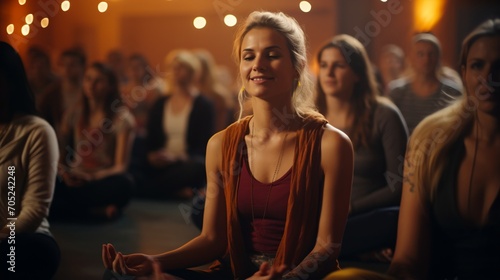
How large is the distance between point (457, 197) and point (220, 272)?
2.70 feet

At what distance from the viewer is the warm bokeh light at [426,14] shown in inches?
201

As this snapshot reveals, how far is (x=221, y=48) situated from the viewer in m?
7.08

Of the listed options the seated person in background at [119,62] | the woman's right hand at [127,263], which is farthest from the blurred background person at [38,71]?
the woman's right hand at [127,263]

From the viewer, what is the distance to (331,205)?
2.15 metres

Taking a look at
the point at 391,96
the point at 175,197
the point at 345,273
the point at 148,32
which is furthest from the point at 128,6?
the point at 345,273

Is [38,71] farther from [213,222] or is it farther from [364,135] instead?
[213,222]

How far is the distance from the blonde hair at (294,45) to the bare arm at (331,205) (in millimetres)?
144

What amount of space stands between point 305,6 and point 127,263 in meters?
1.37

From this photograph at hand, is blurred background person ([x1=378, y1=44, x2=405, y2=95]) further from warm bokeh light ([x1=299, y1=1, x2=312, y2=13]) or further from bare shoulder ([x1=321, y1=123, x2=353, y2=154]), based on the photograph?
bare shoulder ([x1=321, y1=123, x2=353, y2=154])

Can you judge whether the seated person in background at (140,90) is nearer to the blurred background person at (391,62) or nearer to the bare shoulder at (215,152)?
the blurred background person at (391,62)

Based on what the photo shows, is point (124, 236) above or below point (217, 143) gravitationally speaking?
below

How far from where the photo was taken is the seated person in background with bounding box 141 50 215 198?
520cm

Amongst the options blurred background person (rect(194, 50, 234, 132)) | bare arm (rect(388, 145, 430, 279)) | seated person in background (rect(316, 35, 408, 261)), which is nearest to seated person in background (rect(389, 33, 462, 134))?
seated person in background (rect(316, 35, 408, 261))

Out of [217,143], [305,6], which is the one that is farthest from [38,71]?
[217,143]
